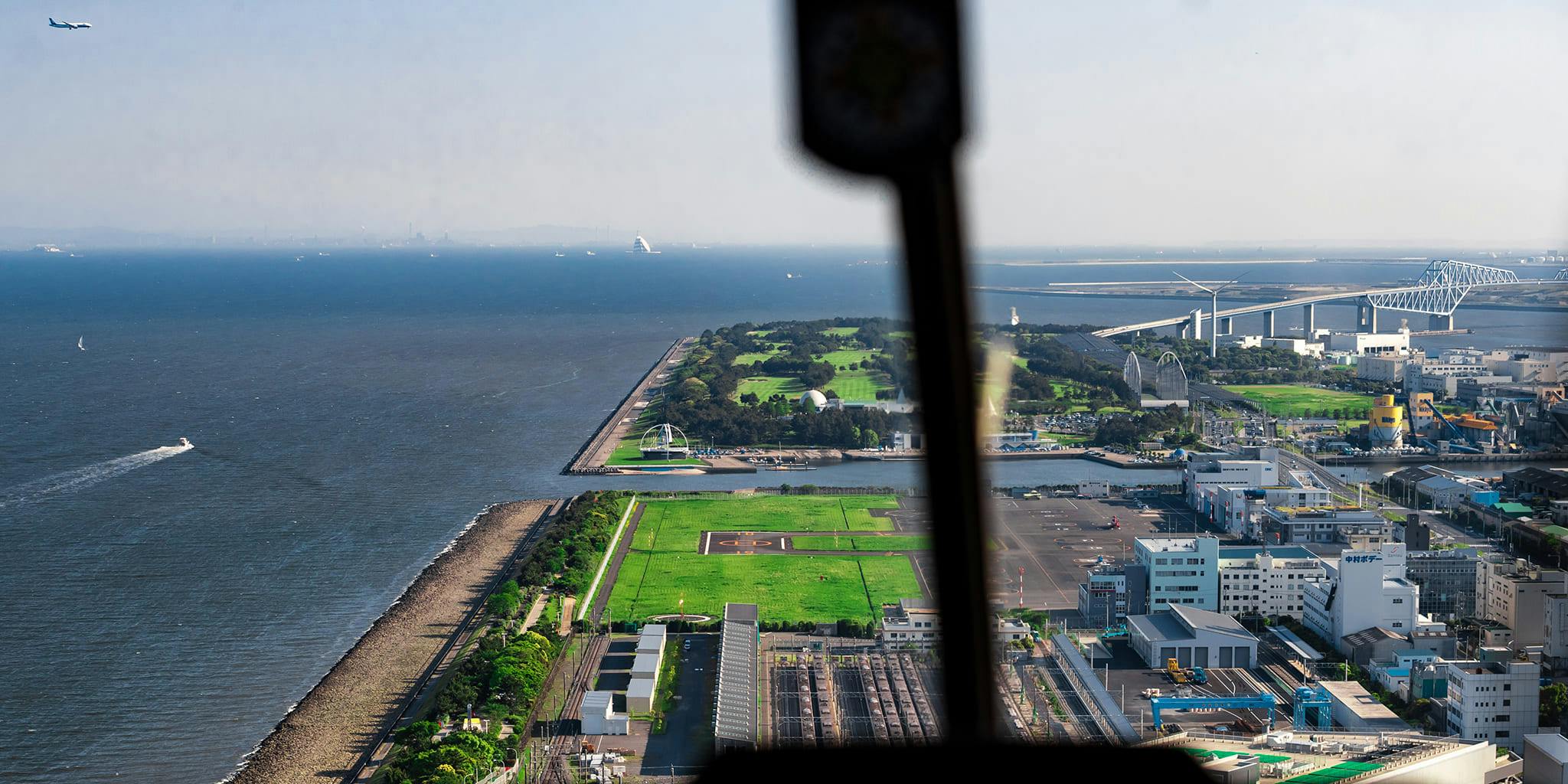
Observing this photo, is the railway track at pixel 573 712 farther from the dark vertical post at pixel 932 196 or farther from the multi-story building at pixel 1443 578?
the dark vertical post at pixel 932 196

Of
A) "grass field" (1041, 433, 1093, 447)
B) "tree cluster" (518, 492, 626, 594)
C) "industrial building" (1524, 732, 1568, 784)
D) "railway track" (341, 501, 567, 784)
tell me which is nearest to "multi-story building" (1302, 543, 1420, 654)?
"industrial building" (1524, 732, 1568, 784)

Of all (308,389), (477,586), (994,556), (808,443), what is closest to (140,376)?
(308,389)

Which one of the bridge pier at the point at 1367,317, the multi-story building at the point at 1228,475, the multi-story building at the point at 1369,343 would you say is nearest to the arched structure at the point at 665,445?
the multi-story building at the point at 1228,475

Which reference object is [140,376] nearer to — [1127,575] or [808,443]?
[808,443]

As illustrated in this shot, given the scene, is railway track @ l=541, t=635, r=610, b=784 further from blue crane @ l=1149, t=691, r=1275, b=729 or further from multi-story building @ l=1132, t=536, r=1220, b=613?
multi-story building @ l=1132, t=536, r=1220, b=613

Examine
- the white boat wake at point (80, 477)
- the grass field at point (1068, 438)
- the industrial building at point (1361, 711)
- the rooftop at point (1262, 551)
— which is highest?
the white boat wake at point (80, 477)

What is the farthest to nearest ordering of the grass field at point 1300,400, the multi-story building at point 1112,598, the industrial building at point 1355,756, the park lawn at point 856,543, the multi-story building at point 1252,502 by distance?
the grass field at point 1300,400, the multi-story building at point 1252,502, the park lawn at point 856,543, the multi-story building at point 1112,598, the industrial building at point 1355,756

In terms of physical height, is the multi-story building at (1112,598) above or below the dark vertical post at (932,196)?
below
